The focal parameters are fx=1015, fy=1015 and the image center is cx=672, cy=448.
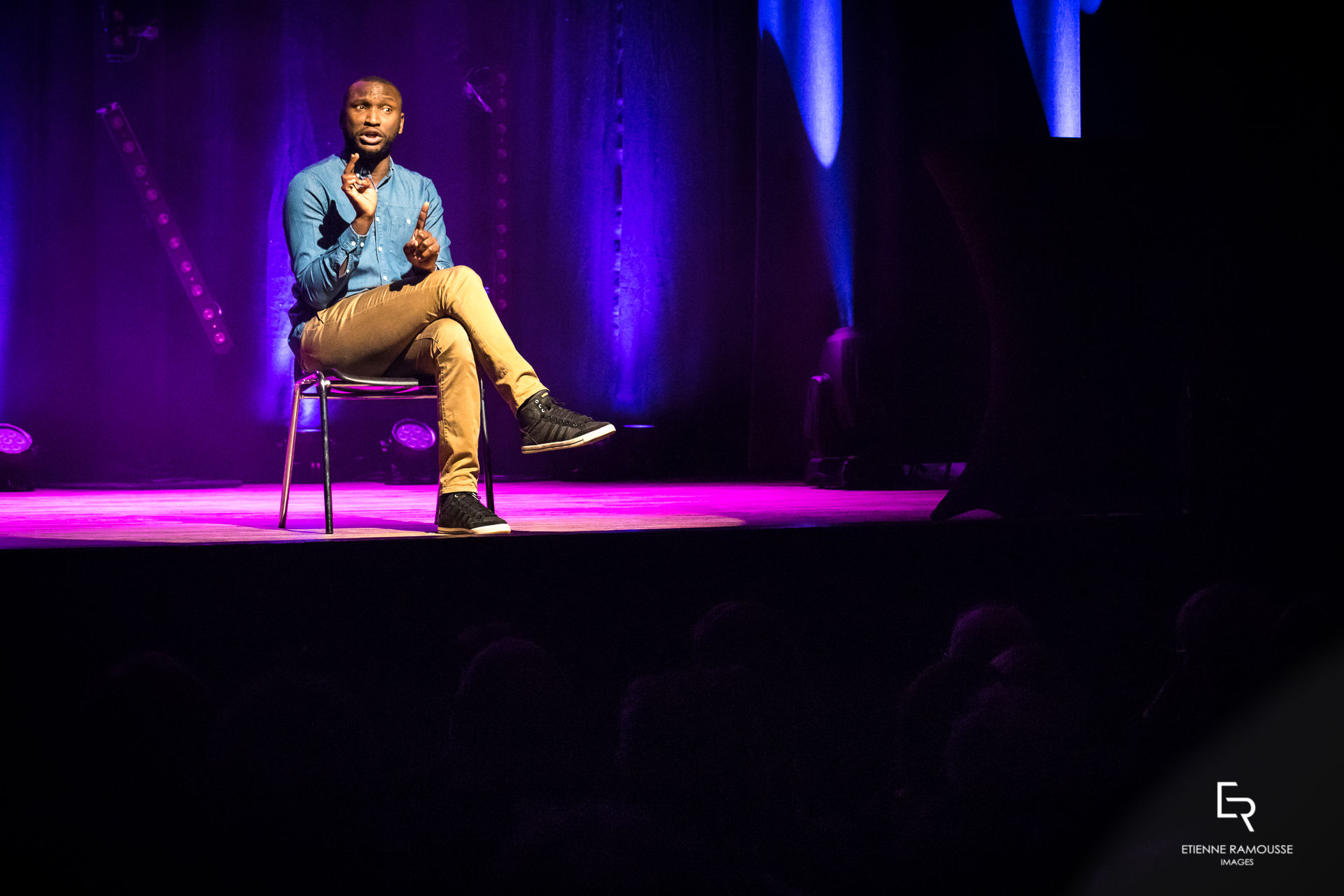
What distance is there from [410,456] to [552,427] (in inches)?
96.8

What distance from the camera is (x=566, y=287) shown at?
491 centimetres

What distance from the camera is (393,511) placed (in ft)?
9.43

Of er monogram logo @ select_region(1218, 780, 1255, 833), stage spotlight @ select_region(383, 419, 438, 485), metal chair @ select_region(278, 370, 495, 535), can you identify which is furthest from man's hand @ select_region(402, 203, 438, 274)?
stage spotlight @ select_region(383, 419, 438, 485)

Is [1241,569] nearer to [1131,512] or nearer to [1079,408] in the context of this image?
[1131,512]

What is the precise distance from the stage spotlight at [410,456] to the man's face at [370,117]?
2088mm

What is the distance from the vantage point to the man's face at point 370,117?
241 centimetres

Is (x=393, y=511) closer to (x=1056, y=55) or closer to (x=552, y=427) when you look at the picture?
(x=552, y=427)

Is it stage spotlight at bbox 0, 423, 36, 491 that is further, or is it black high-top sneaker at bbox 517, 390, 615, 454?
stage spotlight at bbox 0, 423, 36, 491

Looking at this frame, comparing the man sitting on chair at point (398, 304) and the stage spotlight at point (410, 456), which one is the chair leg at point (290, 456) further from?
the stage spotlight at point (410, 456)

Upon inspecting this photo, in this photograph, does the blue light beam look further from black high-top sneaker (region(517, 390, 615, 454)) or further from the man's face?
black high-top sneaker (region(517, 390, 615, 454))

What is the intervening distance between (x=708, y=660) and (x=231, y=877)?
99cm

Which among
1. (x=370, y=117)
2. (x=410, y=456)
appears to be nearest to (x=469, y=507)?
(x=370, y=117)

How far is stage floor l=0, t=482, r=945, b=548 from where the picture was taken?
6.91ft

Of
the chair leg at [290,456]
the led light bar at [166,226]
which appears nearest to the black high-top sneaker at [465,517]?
the chair leg at [290,456]
